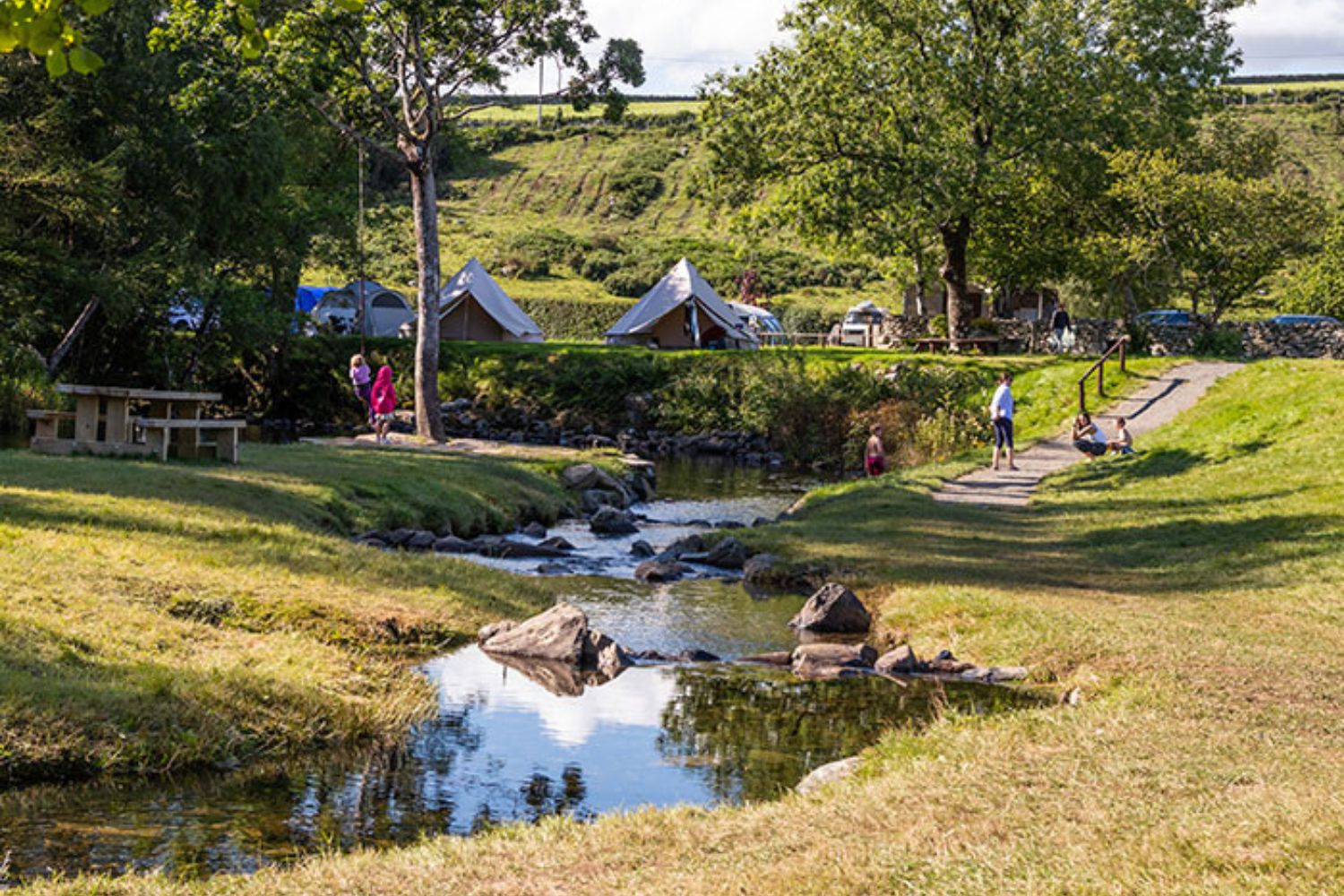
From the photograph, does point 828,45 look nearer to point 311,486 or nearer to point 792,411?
point 792,411

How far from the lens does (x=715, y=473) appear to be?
128 ft

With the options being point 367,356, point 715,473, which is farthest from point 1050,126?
point 367,356

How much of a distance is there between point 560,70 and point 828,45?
51.3ft

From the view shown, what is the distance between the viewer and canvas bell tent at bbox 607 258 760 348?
59.6m

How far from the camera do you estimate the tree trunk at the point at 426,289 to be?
32.1m

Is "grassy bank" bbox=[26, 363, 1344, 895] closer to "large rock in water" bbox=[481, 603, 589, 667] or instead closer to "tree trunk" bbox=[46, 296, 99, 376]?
"large rock in water" bbox=[481, 603, 589, 667]

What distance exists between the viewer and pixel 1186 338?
50219 millimetres

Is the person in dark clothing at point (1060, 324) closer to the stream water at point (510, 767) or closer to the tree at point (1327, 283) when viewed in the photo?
the tree at point (1327, 283)

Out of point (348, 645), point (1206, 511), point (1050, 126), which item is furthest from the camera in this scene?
point (1050, 126)

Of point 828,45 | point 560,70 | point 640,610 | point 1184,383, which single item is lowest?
point 640,610

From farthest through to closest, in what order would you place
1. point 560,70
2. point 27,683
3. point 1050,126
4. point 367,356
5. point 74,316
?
point 367,356 < point 1050,126 < point 74,316 < point 560,70 < point 27,683

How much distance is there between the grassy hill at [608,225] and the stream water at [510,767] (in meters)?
37.7

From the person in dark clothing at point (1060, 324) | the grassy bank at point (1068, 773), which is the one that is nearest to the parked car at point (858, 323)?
the person in dark clothing at point (1060, 324)

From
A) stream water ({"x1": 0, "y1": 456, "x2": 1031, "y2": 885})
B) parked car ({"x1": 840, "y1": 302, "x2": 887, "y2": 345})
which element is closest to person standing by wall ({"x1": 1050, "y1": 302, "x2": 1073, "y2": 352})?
parked car ({"x1": 840, "y1": 302, "x2": 887, "y2": 345})
